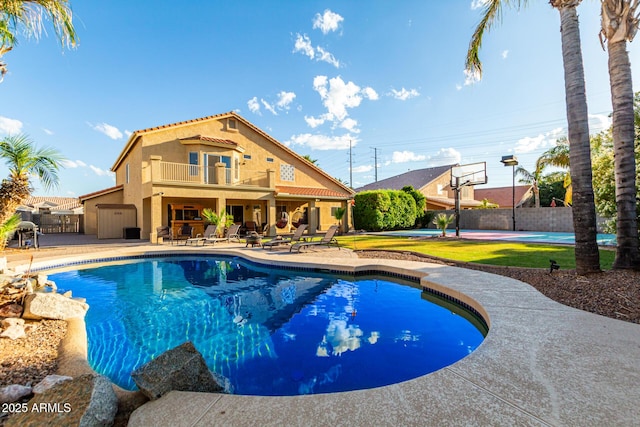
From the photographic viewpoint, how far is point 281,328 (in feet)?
18.7

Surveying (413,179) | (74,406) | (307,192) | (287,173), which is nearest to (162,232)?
(307,192)

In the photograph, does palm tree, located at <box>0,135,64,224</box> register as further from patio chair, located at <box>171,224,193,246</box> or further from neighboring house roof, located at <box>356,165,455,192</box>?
neighboring house roof, located at <box>356,165,455,192</box>

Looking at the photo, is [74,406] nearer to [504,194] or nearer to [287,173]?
[287,173]

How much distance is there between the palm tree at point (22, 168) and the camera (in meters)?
10.9

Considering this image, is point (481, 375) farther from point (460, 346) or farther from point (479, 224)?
point (479, 224)

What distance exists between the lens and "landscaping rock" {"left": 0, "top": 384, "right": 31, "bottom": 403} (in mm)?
2752

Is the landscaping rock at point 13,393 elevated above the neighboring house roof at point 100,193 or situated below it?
below

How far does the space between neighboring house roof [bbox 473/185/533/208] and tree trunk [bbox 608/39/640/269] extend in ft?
119

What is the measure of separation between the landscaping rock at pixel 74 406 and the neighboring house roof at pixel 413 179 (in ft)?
133

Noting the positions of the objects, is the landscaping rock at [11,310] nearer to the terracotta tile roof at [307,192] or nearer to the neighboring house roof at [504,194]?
the terracotta tile roof at [307,192]

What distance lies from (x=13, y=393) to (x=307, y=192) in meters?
20.6

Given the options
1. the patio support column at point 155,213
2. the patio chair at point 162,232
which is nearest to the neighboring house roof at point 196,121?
the patio support column at point 155,213

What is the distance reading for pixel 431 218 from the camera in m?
31.7

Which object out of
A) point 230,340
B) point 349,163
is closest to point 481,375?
point 230,340
